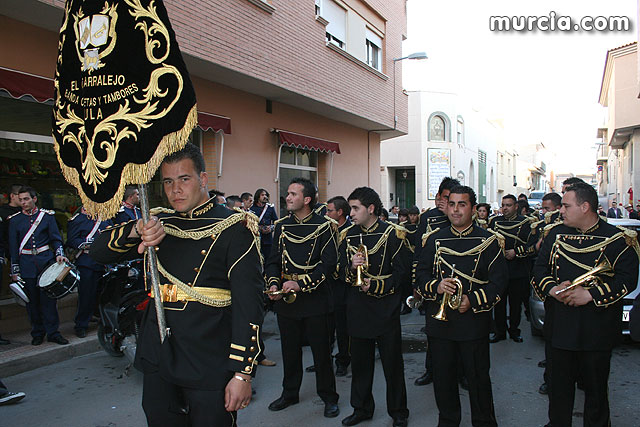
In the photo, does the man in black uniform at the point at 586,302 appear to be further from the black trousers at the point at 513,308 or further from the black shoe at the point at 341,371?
the black trousers at the point at 513,308

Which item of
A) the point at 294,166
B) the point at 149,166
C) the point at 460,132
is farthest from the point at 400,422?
the point at 460,132

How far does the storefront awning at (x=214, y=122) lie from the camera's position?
33.1 feet

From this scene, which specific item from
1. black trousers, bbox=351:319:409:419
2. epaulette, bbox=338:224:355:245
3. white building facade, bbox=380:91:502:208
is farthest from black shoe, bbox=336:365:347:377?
Result: white building facade, bbox=380:91:502:208

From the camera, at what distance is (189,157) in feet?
9.59

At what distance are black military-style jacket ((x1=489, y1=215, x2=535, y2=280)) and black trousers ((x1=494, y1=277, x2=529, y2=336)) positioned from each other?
0.13 metres

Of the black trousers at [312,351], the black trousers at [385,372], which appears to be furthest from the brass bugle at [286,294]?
the black trousers at [385,372]

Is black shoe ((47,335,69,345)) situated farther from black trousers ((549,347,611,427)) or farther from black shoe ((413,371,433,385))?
black trousers ((549,347,611,427))

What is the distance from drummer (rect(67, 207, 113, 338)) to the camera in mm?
7293

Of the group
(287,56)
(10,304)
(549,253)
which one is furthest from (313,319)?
(287,56)

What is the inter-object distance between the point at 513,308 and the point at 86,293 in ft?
20.5

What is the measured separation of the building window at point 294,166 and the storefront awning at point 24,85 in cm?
644

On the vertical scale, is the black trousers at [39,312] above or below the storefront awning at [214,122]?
below

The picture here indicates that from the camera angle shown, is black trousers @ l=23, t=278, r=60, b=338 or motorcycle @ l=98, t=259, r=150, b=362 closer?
motorcycle @ l=98, t=259, r=150, b=362

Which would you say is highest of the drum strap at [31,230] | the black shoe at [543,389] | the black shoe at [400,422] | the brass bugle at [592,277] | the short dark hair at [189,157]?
the short dark hair at [189,157]
